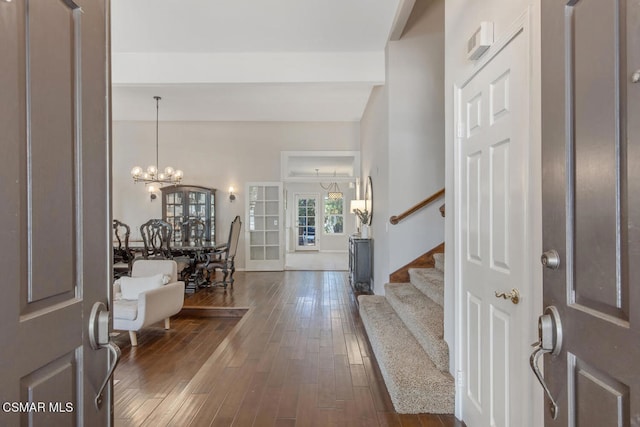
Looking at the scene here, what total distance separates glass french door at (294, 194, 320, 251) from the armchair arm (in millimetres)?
9724

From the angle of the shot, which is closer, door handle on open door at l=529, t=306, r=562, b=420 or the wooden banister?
door handle on open door at l=529, t=306, r=562, b=420

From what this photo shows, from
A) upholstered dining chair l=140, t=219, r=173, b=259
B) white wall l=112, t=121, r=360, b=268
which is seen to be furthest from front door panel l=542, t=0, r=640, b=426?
white wall l=112, t=121, r=360, b=268

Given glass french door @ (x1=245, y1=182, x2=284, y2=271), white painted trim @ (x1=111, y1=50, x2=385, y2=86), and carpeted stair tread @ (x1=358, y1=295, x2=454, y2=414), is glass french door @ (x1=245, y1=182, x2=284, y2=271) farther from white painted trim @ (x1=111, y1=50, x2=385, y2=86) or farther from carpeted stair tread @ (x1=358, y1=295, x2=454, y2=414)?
carpeted stair tread @ (x1=358, y1=295, x2=454, y2=414)

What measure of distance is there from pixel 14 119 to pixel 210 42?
440cm

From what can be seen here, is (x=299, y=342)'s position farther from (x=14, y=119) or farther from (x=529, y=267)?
(x=14, y=119)

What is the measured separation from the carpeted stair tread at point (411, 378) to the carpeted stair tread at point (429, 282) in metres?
0.42

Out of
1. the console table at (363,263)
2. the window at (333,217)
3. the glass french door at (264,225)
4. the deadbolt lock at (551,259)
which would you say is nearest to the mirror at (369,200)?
the console table at (363,263)

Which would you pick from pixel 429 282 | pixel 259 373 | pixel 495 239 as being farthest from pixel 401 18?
pixel 259 373

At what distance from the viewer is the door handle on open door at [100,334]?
100 cm

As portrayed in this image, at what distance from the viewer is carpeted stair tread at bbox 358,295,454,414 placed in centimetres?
228

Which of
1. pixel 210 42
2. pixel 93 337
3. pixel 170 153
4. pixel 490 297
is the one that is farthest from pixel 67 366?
pixel 170 153

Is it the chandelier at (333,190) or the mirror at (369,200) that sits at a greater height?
the chandelier at (333,190)

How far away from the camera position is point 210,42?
4598 millimetres

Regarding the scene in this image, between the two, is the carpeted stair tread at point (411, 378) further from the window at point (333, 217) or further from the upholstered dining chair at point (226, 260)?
the window at point (333, 217)
